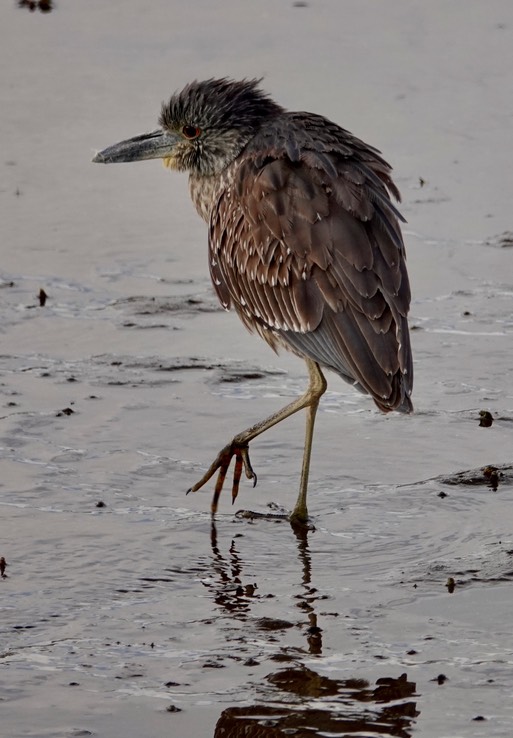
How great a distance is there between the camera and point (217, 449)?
7824mm

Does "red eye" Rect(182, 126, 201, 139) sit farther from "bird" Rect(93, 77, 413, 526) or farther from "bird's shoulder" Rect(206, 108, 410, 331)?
"bird's shoulder" Rect(206, 108, 410, 331)

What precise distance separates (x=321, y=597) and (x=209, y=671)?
83cm

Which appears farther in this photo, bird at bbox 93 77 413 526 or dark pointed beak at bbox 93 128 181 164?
dark pointed beak at bbox 93 128 181 164

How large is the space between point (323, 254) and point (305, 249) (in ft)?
0.37

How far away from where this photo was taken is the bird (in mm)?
6828

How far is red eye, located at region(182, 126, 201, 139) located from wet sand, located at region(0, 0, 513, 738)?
1358 mm

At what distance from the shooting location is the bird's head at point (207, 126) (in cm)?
795

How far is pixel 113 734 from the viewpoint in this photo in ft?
16.4

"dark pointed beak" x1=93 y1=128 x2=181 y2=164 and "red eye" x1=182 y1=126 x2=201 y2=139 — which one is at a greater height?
"red eye" x1=182 y1=126 x2=201 y2=139

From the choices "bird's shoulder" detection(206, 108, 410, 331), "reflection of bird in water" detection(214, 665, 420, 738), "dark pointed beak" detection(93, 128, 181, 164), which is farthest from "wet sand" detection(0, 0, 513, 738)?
"dark pointed beak" detection(93, 128, 181, 164)

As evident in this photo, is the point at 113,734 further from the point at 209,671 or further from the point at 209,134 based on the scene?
the point at 209,134

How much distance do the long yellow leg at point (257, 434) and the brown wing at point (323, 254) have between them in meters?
0.25

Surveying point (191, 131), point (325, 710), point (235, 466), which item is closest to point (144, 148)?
point (191, 131)

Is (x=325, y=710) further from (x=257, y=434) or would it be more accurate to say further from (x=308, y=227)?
(x=308, y=227)
